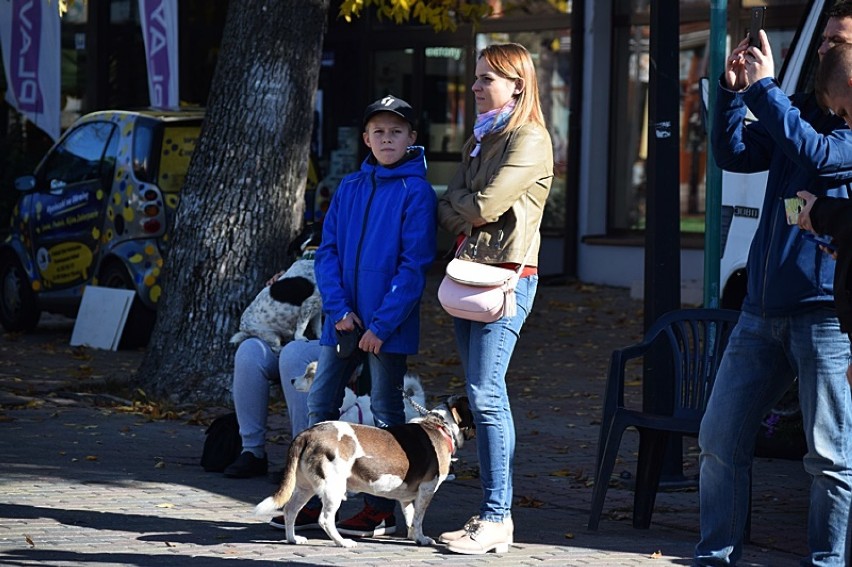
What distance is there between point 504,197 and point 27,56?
11777 millimetres

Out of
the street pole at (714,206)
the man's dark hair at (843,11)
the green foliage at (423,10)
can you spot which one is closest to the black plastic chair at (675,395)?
the street pole at (714,206)

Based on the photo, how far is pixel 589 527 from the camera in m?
6.38

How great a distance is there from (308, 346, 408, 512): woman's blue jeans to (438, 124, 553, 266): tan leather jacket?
0.62m

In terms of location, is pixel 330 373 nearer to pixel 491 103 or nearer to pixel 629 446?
pixel 491 103

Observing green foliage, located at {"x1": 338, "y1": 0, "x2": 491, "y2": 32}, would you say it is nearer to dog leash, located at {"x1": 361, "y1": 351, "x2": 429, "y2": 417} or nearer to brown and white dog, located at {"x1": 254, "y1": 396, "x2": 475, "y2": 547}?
dog leash, located at {"x1": 361, "y1": 351, "x2": 429, "y2": 417}

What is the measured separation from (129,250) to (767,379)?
27.0 feet

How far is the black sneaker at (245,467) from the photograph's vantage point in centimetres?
721

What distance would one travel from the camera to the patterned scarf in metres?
5.77

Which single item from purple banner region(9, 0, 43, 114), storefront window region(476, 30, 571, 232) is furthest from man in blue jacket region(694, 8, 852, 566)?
storefront window region(476, 30, 571, 232)

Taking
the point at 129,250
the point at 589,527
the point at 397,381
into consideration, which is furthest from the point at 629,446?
the point at 129,250

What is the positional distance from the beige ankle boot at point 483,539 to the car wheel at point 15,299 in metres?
8.71

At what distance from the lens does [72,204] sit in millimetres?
12938

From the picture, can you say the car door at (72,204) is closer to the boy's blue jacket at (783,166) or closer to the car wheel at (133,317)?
the car wheel at (133,317)

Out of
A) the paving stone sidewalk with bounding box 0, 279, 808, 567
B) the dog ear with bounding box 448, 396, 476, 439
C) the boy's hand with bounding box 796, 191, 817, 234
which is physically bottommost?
the paving stone sidewalk with bounding box 0, 279, 808, 567
